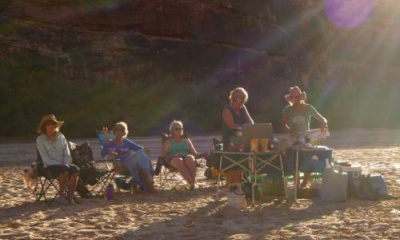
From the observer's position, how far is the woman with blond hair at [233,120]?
8945 millimetres

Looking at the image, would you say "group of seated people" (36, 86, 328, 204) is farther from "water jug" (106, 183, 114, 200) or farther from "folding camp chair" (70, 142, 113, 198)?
"water jug" (106, 183, 114, 200)

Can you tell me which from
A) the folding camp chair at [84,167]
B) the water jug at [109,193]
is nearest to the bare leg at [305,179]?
the water jug at [109,193]

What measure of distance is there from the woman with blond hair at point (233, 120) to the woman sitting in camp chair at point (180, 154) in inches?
46.0

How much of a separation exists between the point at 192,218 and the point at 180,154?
3065mm

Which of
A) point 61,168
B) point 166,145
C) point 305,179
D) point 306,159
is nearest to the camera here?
point 61,168

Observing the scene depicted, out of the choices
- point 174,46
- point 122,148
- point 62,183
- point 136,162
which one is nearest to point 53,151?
point 62,183

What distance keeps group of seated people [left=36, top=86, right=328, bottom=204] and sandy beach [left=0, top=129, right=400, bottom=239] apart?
14.6 inches

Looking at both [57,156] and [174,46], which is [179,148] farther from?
[174,46]

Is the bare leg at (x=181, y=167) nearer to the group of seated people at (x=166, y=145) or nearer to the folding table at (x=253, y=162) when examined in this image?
the group of seated people at (x=166, y=145)

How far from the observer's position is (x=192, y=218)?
7.30 meters

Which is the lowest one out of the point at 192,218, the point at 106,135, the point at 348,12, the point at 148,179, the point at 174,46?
the point at 192,218

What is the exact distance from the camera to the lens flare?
194ft

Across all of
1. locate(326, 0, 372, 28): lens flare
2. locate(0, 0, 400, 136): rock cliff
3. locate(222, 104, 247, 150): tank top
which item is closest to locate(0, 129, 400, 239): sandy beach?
locate(222, 104, 247, 150): tank top

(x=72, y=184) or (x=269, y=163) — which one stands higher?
(x=269, y=163)
